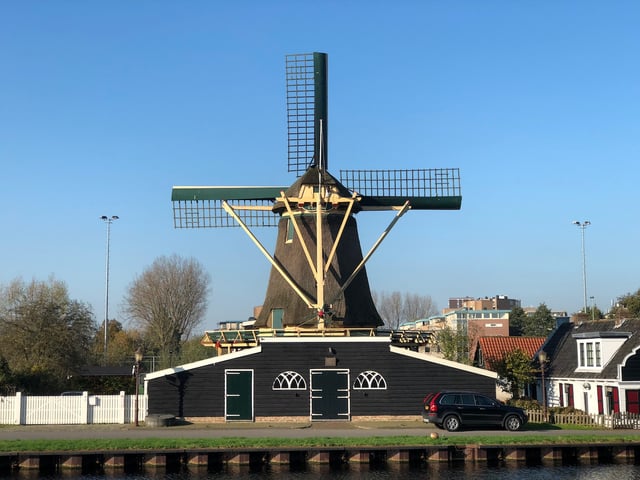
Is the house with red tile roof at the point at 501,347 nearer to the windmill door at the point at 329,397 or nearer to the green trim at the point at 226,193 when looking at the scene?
the green trim at the point at 226,193

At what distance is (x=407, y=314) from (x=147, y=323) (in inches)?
2343

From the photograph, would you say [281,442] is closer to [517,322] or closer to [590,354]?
[590,354]

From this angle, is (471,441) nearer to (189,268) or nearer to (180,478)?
(180,478)

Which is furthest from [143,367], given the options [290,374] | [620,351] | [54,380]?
[620,351]

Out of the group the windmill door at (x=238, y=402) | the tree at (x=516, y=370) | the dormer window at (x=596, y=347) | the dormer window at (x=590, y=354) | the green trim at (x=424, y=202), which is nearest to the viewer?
the windmill door at (x=238, y=402)

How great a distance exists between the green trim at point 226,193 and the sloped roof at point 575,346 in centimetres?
1743

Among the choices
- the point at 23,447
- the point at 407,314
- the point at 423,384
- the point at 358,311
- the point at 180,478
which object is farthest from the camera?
the point at 407,314

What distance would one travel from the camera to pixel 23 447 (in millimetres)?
29078

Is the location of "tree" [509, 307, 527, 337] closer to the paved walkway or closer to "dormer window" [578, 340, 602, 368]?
"dormer window" [578, 340, 602, 368]

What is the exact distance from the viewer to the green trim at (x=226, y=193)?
4806 cm

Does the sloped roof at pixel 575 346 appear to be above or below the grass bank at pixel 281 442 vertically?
above

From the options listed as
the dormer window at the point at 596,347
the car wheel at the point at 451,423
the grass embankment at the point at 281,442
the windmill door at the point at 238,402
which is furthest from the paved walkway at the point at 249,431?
the dormer window at the point at 596,347

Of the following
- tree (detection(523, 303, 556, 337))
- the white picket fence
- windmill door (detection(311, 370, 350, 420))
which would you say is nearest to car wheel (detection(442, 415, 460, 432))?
windmill door (detection(311, 370, 350, 420))

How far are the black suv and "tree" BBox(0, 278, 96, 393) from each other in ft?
102
